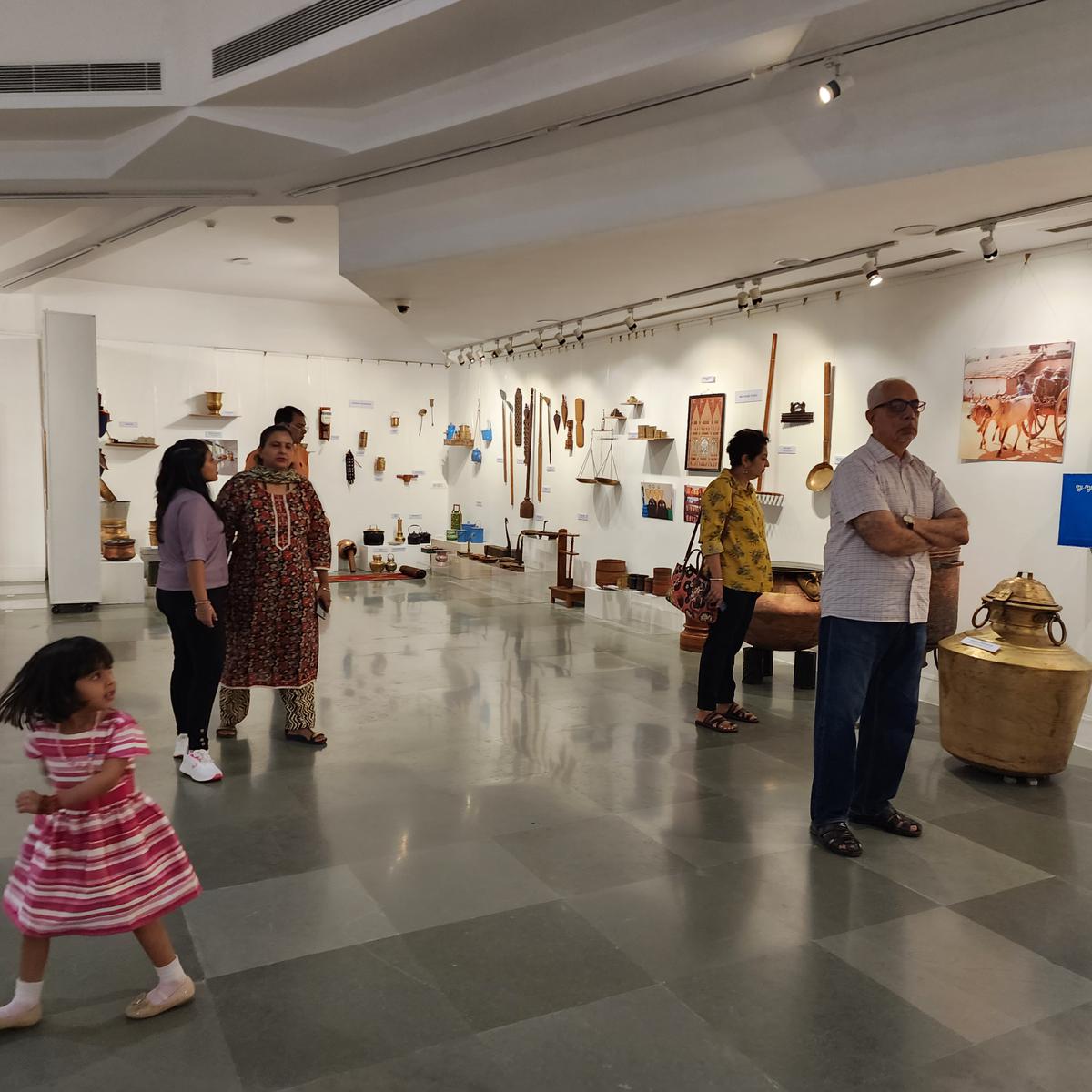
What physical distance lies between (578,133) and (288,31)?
1.60 metres

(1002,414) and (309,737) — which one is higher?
(1002,414)

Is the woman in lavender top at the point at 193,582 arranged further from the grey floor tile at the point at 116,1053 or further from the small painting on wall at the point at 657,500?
the small painting on wall at the point at 657,500

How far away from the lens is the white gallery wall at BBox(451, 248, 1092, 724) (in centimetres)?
505

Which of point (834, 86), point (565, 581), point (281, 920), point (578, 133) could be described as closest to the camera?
point (281, 920)

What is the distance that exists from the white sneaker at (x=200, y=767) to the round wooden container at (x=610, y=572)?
16.4 feet

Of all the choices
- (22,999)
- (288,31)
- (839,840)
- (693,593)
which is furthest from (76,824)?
(288,31)

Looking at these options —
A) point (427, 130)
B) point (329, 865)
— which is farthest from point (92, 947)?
point (427, 130)

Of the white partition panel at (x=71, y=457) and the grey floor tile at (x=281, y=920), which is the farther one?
the white partition panel at (x=71, y=457)

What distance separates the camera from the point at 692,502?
26.3ft

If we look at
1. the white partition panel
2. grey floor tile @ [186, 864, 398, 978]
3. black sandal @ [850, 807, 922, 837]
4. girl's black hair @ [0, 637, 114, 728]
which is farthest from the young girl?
the white partition panel

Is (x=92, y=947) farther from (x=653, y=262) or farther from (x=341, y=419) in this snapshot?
(x=341, y=419)

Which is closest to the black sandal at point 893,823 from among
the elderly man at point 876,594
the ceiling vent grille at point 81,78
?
the elderly man at point 876,594

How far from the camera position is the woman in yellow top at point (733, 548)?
4.74m

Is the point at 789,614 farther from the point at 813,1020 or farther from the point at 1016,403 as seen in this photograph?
the point at 813,1020
